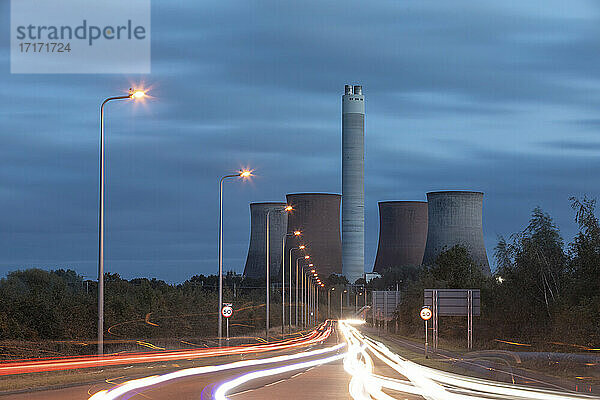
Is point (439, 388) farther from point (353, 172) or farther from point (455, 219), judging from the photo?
point (353, 172)

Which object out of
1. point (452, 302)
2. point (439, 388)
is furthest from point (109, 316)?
point (439, 388)

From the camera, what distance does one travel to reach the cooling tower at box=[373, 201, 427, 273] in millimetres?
132125

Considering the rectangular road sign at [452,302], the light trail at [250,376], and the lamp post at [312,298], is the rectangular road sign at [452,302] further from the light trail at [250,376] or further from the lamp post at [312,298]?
the lamp post at [312,298]

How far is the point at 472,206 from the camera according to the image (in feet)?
336

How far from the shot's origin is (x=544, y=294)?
5825 cm

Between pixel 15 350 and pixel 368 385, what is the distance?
23.1 m

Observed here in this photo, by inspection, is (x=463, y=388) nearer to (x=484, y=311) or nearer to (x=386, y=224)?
(x=484, y=311)

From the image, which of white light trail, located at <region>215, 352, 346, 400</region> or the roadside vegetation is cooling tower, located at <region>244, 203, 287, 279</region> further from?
white light trail, located at <region>215, 352, 346, 400</region>

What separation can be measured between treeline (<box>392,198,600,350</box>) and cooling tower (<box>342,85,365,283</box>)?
7770 cm

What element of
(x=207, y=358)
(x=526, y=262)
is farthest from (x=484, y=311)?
(x=207, y=358)

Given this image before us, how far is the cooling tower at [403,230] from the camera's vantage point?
433ft

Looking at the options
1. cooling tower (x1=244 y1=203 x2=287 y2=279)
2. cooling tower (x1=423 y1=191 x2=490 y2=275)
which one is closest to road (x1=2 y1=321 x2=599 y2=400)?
cooling tower (x1=423 y1=191 x2=490 y2=275)

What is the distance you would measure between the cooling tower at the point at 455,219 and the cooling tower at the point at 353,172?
54.1m

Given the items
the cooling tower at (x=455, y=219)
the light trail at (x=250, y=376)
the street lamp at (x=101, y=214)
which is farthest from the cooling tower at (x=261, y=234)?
the street lamp at (x=101, y=214)
